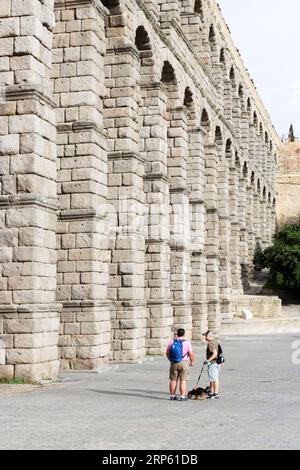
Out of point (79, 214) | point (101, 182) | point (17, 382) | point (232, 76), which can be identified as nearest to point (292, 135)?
point (232, 76)

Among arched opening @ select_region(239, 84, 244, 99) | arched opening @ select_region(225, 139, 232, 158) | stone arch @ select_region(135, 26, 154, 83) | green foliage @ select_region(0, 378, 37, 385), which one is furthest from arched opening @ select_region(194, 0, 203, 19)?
green foliage @ select_region(0, 378, 37, 385)

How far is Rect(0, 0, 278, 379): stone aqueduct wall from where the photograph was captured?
13.3 meters

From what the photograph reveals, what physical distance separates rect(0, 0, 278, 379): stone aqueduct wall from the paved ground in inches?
58.7

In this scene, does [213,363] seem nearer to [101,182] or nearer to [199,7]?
[101,182]

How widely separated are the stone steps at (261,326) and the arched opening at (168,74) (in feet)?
42.1

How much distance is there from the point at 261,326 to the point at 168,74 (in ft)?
46.8

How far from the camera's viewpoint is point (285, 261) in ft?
138

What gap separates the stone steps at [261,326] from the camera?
31984 mm

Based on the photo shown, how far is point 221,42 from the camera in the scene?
3581cm

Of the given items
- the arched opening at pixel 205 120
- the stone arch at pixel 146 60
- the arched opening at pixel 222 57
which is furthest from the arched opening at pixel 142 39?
the arched opening at pixel 222 57

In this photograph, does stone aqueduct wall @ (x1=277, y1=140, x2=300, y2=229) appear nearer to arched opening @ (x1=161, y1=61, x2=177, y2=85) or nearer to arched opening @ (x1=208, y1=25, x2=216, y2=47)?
arched opening @ (x1=208, y1=25, x2=216, y2=47)

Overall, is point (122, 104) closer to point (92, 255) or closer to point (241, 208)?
point (92, 255)

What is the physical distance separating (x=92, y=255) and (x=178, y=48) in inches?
427
